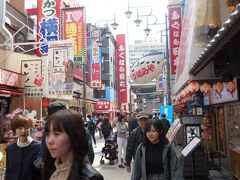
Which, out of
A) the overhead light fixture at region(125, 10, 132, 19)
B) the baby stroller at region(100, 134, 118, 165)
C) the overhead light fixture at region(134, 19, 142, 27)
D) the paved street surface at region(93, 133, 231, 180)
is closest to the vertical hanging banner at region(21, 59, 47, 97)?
the baby stroller at region(100, 134, 118, 165)

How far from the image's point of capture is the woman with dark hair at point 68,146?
2.07 metres

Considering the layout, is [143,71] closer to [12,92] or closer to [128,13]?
[128,13]

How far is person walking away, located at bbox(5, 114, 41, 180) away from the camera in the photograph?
3982 mm

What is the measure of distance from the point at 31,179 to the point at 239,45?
4115mm

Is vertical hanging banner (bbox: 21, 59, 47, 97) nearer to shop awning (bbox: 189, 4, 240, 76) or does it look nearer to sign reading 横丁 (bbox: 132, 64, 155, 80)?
sign reading 横丁 (bbox: 132, 64, 155, 80)

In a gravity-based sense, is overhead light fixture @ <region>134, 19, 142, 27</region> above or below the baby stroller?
above

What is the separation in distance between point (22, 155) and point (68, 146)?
7.39 feet

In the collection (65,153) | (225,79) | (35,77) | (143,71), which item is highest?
(143,71)

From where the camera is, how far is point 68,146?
2100 mm

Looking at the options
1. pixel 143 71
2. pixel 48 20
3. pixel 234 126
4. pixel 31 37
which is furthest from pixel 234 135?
pixel 31 37

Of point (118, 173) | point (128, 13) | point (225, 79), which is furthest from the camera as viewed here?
point (128, 13)

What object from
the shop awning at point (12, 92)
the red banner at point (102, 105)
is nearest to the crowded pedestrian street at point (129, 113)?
the shop awning at point (12, 92)

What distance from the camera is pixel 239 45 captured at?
5.93 meters

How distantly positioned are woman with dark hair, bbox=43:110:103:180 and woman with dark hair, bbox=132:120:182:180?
2660 millimetres
